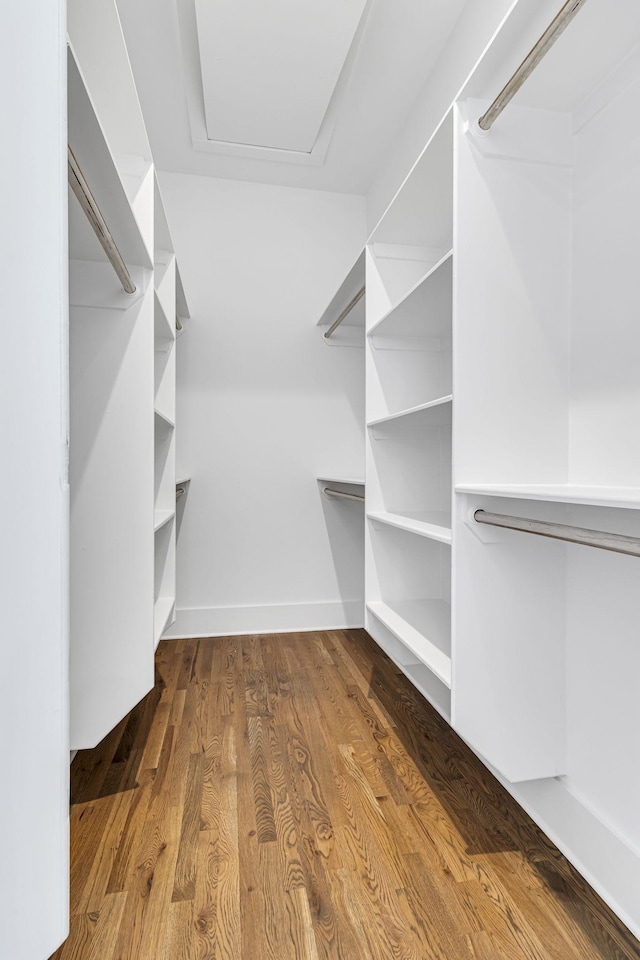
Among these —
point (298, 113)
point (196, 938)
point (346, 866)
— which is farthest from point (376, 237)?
point (196, 938)

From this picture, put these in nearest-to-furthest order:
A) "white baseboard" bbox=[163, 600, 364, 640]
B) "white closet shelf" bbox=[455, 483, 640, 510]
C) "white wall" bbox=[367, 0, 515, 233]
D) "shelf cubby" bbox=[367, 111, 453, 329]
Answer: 1. "white closet shelf" bbox=[455, 483, 640, 510]
2. "shelf cubby" bbox=[367, 111, 453, 329]
3. "white wall" bbox=[367, 0, 515, 233]
4. "white baseboard" bbox=[163, 600, 364, 640]

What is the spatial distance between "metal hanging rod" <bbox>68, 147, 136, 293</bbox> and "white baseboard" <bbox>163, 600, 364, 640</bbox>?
2.00 metres

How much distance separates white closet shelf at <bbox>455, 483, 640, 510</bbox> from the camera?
2.59 feet

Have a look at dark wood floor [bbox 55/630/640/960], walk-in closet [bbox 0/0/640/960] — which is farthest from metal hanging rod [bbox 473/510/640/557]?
dark wood floor [bbox 55/630/640/960]

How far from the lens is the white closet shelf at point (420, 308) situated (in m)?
1.49

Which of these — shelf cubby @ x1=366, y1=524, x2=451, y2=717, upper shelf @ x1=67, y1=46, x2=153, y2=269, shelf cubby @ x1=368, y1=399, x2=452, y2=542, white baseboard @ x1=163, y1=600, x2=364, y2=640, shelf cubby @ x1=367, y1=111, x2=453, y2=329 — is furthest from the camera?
white baseboard @ x1=163, y1=600, x2=364, y2=640

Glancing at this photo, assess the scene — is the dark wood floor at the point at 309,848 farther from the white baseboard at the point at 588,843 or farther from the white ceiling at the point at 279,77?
the white ceiling at the point at 279,77

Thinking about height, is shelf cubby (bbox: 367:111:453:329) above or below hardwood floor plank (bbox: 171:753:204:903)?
above

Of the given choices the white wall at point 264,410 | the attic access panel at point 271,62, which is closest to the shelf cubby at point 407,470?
the white wall at point 264,410

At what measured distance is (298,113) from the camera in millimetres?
2398
